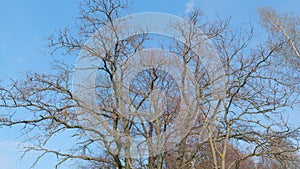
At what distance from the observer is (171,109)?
22.0 ft

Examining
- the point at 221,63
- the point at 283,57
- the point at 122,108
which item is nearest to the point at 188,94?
the point at 221,63

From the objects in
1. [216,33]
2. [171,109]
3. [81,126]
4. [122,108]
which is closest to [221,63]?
[216,33]

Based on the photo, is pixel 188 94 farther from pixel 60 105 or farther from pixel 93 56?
pixel 60 105

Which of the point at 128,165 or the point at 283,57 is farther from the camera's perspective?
the point at 283,57

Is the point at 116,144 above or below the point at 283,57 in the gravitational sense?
below

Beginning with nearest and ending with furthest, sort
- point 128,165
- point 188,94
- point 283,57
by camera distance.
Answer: point 188,94 < point 128,165 < point 283,57

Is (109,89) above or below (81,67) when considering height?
below

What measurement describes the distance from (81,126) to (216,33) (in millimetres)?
3421

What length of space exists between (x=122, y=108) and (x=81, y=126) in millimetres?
1011

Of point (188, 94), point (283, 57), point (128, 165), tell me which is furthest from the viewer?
point (283, 57)

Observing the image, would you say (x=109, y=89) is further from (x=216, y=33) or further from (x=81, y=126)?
(x=216, y=33)

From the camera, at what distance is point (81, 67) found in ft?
24.3

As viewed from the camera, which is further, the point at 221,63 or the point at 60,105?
the point at 60,105

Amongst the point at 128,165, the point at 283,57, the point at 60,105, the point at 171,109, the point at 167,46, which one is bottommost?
the point at 128,165
